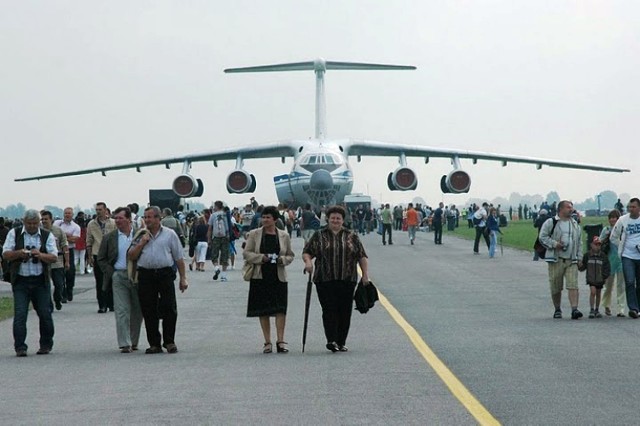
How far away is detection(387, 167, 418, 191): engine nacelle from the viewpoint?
57.1 meters

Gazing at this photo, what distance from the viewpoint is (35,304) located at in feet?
50.3

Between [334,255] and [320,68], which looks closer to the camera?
[334,255]

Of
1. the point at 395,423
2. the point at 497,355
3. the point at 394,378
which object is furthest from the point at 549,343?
the point at 395,423

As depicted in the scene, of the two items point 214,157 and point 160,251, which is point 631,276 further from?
point 214,157

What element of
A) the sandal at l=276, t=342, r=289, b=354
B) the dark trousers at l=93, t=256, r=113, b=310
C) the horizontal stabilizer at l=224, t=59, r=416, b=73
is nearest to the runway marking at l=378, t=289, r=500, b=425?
the sandal at l=276, t=342, r=289, b=354

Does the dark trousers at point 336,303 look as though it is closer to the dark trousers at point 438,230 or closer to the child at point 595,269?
the child at point 595,269

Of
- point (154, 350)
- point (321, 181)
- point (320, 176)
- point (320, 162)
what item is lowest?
point (154, 350)

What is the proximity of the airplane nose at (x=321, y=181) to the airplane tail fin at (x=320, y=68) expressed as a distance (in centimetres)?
1538

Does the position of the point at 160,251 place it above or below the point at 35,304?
above

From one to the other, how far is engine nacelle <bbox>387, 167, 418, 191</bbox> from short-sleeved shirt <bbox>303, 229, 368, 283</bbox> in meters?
42.7

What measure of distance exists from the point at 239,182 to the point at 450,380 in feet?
150

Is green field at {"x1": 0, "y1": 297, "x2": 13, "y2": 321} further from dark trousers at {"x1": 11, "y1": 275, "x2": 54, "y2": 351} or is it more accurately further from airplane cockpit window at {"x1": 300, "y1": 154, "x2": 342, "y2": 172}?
airplane cockpit window at {"x1": 300, "y1": 154, "x2": 342, "y2": 172}

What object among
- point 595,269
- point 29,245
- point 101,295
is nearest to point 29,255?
point 29,245

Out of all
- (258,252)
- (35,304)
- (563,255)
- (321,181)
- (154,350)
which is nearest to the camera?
(258,252)
